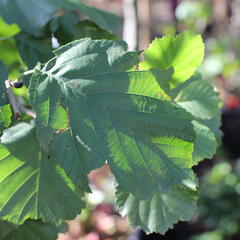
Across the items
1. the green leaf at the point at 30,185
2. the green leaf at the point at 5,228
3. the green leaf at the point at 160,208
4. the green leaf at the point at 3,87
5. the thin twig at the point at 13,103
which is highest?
the green leaf at the point at 3,87

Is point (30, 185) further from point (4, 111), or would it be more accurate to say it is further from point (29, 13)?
point (29, 13)

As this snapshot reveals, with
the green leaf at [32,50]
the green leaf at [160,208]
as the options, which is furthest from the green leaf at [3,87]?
the green leaf at [160,208]

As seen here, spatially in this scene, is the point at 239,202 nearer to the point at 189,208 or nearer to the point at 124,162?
the point at 189,208

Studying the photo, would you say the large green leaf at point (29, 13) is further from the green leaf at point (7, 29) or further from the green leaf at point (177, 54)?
the green leaf at point (177, 54)

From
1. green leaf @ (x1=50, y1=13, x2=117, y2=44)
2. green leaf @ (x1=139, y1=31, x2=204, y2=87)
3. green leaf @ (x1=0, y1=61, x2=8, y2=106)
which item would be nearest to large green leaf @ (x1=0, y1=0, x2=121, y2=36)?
green leaf @ (x1=50, y1=13, x2=117, y2=44)

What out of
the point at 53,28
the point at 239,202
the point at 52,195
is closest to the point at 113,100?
the point at 52,195

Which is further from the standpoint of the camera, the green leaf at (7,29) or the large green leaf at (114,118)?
the green leaf at (7,29)

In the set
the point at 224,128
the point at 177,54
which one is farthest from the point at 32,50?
the point at 224,128
